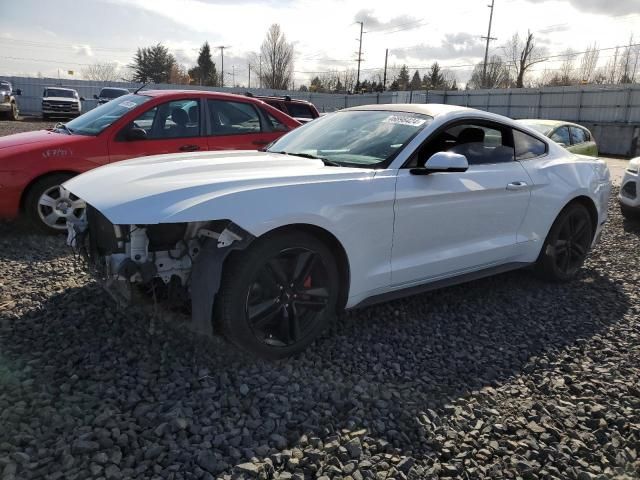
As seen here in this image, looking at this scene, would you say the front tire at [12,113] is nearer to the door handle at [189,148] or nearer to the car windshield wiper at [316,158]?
the door handle at [189,148]

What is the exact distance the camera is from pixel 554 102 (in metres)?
29.0

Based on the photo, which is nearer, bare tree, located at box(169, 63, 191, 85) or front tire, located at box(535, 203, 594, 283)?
front tire, located at box(535, 203, 594, 283)

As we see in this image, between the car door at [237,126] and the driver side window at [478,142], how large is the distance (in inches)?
119

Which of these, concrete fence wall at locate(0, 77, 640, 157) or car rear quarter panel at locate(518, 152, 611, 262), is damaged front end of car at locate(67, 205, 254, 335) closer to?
car rear quarter panel at locate(518, 152, 611, 262)

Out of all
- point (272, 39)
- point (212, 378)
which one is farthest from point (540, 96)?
point (272, 39)

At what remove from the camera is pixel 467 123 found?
4148mm

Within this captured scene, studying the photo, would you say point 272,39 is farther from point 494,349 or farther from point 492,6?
point 494,349

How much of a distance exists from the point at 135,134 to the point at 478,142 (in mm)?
3803

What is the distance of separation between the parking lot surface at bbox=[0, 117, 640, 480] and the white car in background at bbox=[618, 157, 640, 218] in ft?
13.3

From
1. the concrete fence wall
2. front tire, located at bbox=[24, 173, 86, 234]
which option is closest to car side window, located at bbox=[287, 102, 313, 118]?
front tire, located at bbox=[24, 173, 86, 234]

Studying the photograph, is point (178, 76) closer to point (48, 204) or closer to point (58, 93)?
point (58, 93)

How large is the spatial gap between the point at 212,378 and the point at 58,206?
360cm

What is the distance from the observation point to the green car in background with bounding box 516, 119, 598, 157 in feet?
34.0

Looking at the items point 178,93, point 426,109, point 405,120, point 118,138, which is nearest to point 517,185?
point 426,109
